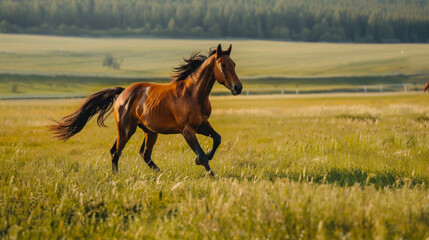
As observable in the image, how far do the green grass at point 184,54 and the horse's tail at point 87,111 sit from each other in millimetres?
93196

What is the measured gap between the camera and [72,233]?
5.26 metres

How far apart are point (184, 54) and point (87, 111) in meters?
95.3

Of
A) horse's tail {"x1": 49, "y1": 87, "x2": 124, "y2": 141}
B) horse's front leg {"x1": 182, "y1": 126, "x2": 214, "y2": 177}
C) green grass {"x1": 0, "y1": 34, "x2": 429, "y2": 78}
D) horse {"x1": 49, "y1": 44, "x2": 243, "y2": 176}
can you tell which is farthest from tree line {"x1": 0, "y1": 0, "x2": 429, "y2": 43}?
Result: horse's front leg {"x1": 182, "y1": 126, "x2": 214, "y2": 177}

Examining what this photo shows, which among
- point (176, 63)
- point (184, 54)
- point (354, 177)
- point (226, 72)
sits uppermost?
point (226, 72)

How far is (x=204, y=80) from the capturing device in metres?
7.95

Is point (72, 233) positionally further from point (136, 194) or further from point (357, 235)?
point (357, 235)

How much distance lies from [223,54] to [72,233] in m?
3.77

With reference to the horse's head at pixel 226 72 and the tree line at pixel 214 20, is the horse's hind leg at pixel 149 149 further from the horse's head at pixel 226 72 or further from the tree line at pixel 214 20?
the tree line at pixel 214 20

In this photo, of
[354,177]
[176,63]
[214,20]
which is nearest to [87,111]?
[354,177]

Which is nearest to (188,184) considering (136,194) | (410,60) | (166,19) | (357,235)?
(136,194)

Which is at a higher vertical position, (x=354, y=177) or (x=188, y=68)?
(x=188, y=68)

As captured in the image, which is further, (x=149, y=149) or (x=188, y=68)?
(x=149, y=149)

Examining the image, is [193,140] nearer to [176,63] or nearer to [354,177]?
[354,177]

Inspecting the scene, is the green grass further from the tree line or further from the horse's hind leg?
the horse's hind leg
